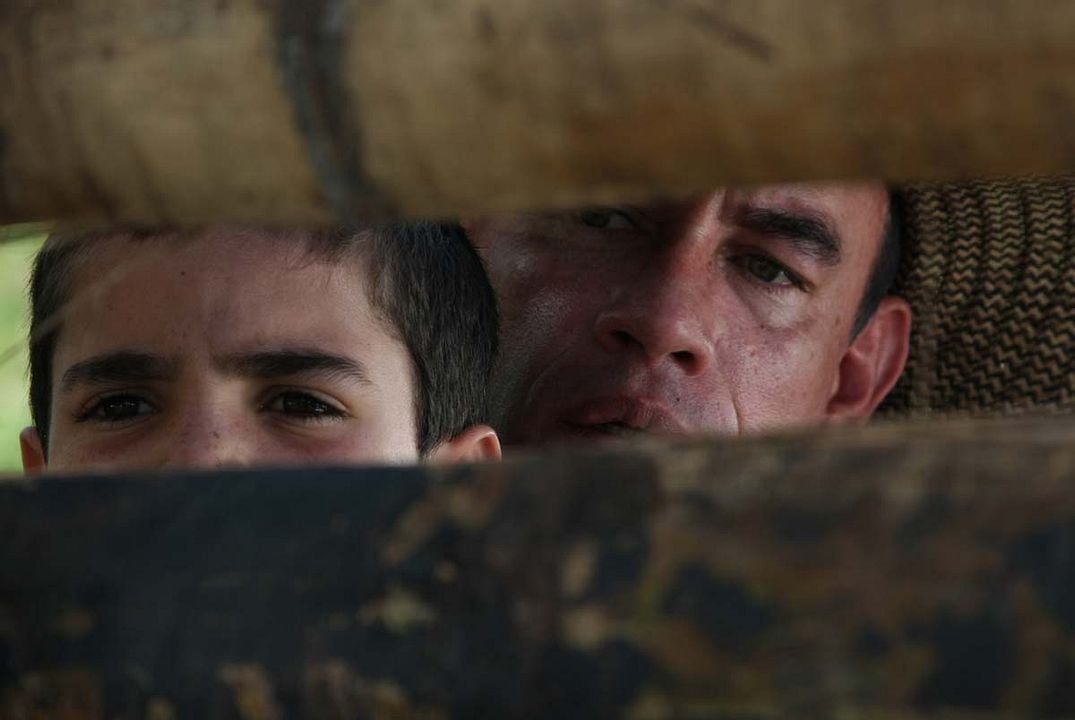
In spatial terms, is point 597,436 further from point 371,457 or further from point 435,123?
point 435,123

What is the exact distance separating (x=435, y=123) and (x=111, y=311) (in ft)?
→ 3.03

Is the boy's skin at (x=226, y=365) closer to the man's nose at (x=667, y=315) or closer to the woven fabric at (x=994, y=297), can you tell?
the man's nose at (x=667, y=315)

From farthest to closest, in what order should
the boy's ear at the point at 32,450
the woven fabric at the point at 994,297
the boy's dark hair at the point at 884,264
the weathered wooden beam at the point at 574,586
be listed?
the boy's dark hair at the point at 884,264
the woven fabric at the point at 994,297
the boy's ear at the point at 32,450
the weathered wooden beam at the point at 574,586

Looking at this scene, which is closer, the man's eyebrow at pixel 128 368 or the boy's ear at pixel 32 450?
the man's eyebrow at pixel 128 368

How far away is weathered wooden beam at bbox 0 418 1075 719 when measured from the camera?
17.2 inches

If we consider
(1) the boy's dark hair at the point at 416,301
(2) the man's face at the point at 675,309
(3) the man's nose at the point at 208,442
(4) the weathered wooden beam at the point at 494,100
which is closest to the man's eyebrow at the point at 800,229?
(2) the man's face at the point at 675,309

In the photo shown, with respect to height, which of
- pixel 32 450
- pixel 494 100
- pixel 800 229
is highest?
pixel 800 229

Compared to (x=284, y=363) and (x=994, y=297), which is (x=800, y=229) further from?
(x=284, y=363)

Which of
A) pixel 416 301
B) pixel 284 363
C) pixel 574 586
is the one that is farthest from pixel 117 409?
pixel 574 586

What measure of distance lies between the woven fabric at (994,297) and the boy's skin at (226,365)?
0.87 m

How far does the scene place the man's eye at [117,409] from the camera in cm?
137

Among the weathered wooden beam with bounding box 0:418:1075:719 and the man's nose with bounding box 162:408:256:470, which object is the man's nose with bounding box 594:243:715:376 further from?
the weathered wooden beam with bounding box 0:418:1075:719

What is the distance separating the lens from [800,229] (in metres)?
1.96

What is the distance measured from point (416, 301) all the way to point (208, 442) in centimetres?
31
